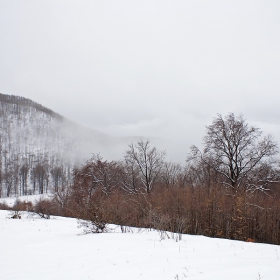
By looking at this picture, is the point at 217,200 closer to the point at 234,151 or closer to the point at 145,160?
the point at 234,151


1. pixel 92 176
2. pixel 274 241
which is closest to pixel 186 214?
pixel 274 241

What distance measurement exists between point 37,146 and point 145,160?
127 metres

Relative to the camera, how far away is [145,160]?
33281mm

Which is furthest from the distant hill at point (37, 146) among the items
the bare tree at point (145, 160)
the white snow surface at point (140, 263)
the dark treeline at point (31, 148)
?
the white snow surface at point (140, 263)

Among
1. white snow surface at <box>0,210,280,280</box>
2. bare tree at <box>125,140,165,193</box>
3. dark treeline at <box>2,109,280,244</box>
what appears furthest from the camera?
bare tree at <box>125,140,165,193</box>

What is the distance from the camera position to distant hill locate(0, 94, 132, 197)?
9869 centimetres

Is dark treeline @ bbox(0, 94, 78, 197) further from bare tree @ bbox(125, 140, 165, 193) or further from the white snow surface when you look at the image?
the white snow surface

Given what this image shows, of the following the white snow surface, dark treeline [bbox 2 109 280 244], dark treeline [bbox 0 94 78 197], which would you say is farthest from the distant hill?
the white snow surface

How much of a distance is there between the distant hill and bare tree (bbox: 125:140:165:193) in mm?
68568

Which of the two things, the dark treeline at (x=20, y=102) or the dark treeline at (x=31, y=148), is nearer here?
the dark treeline at (x=31, y=148)

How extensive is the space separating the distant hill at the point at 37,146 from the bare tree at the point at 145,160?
68.6m

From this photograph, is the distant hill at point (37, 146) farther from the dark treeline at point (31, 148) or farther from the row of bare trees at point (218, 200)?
the row of bare trees at point (218, 200)

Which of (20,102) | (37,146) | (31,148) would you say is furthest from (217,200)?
(20,102)

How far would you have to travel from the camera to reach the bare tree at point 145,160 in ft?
108
